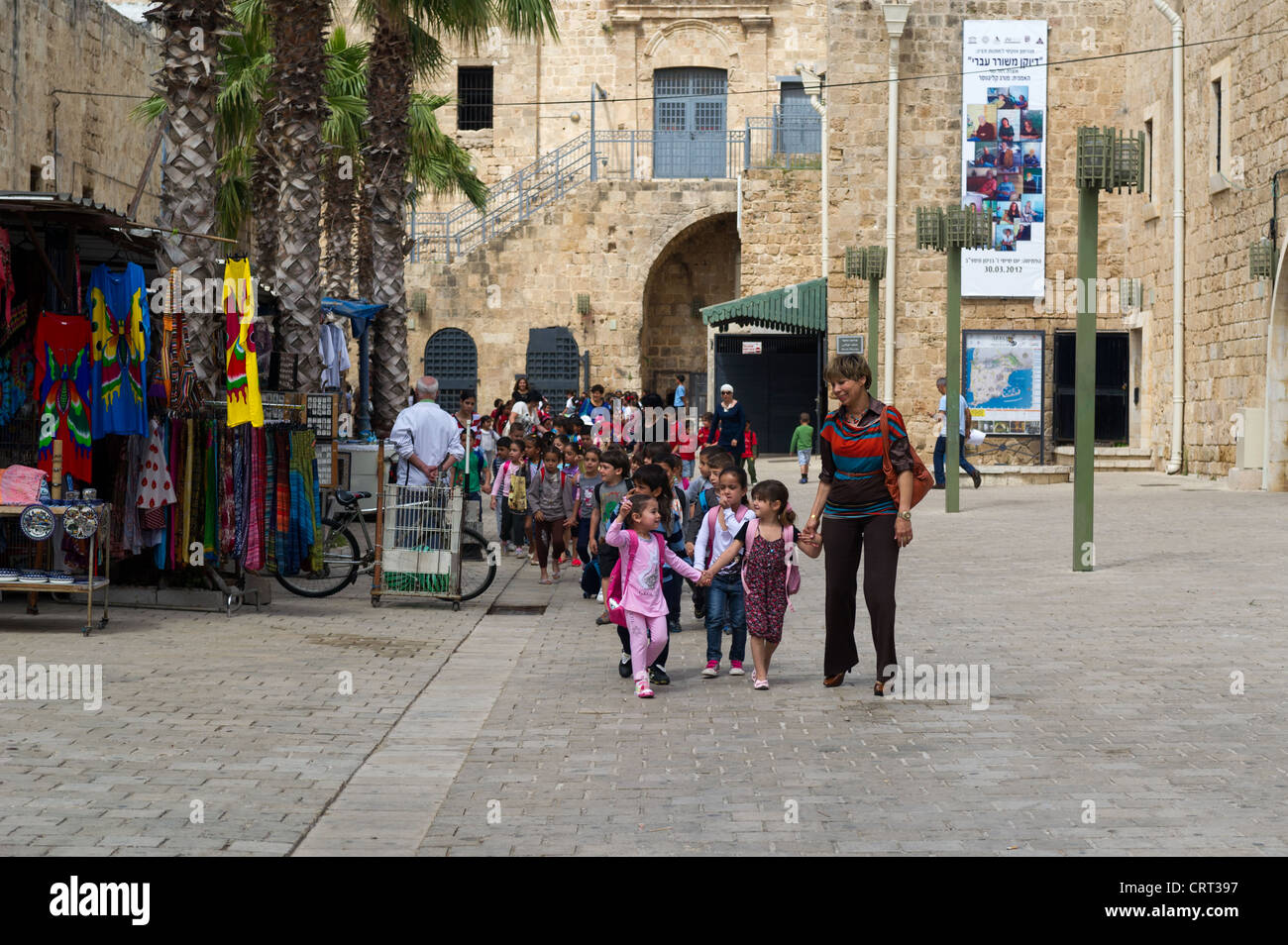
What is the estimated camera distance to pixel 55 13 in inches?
977

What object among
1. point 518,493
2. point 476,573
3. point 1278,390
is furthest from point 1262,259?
point 476,573

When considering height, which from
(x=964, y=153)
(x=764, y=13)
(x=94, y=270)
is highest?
(x=764, y=13)

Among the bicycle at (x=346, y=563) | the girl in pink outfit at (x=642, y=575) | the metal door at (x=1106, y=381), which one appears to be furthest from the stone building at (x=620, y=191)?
the girl in pink outfit at (x=642, y=575)

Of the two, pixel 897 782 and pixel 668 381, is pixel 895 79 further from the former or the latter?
pixel 897 782

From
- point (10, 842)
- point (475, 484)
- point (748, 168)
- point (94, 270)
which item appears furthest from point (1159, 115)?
point (10, 842)

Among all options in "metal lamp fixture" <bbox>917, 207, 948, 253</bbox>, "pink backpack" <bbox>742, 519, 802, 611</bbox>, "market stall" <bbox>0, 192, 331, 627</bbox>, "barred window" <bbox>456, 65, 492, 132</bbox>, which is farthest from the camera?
"barred window" <bbox>456, 65, 492, 132</bbox>

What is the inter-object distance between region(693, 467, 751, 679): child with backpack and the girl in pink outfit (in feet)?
0.91

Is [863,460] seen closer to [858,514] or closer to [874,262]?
[858,514]

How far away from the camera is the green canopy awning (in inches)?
1206

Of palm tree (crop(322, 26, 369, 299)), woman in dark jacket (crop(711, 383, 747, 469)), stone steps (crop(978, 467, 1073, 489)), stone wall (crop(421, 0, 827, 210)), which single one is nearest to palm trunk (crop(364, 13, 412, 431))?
palm tree (crop(322, 26, 369, 299))

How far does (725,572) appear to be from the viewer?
9.07m

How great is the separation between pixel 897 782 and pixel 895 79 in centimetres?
2493

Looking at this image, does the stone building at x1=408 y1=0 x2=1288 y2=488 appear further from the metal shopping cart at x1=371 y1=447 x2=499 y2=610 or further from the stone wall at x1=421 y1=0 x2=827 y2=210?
the metal shopping cart at x1=371 y1=447 x2=499 y2=610
